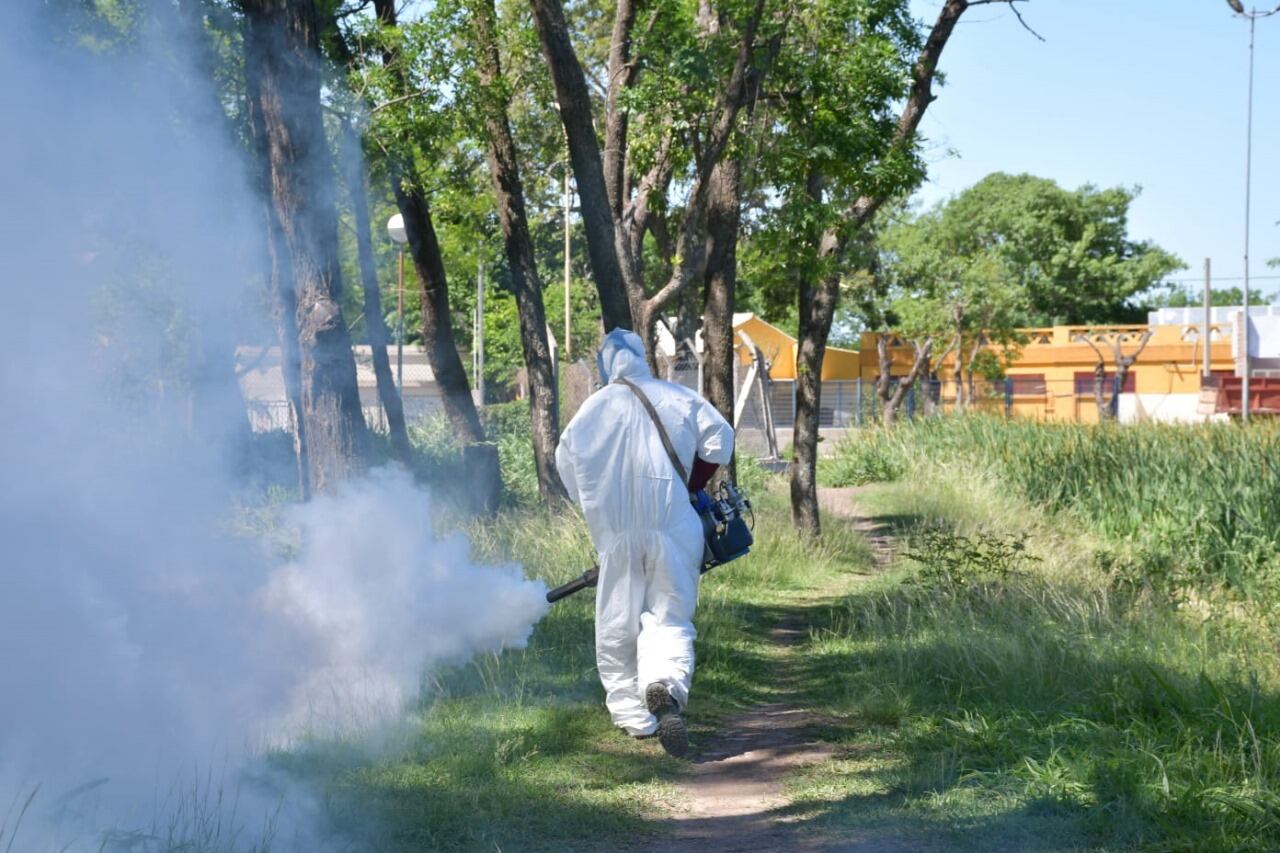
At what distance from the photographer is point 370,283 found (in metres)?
14.2

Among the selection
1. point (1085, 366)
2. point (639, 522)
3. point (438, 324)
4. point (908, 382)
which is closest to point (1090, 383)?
point (1085, 366)

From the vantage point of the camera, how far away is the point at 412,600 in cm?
708

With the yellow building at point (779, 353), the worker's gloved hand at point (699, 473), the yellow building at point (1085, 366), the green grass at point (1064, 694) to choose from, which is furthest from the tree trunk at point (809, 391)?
the yellow building at point (1085, 366)

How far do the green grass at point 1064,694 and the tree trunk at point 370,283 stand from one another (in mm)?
5665

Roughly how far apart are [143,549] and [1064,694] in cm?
457

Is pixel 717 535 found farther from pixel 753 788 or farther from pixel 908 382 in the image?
pixel 908 382

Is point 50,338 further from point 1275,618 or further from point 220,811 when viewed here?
point 1275,618

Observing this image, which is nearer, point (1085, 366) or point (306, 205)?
point (306, 205)

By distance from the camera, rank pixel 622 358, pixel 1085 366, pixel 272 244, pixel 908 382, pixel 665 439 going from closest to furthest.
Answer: pixel 665 439, pixel 622 358, pixel 272 244, pixel 908 382, pixel 1085 366

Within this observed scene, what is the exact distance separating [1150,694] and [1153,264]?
61.4m

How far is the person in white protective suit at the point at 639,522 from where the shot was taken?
6.84 meters

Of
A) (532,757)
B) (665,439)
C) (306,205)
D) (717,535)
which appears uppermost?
(306,205)

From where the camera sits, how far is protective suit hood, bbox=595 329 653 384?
7.25 meters

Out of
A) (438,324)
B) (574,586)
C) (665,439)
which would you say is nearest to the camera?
(665,439)
